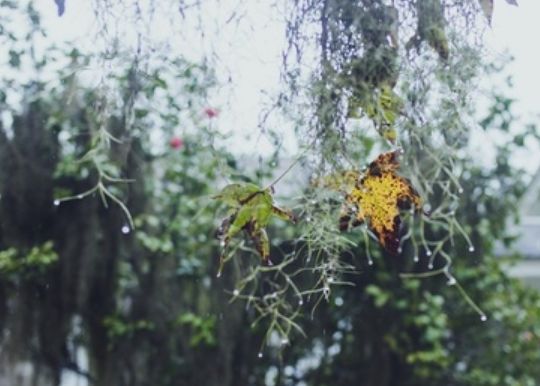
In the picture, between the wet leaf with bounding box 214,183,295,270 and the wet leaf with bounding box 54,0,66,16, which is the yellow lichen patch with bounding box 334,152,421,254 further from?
the wet leaf with bounding box 54,0,66,16

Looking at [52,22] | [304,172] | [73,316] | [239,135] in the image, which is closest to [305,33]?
[304,172]

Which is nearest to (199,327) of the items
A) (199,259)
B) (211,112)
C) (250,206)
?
(199,259)

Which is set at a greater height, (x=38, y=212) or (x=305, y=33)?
(x=38, y=212)

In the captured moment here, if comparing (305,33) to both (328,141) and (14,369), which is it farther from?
(14,369)

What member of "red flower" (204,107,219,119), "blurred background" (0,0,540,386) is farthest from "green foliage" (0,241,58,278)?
"red flower" (204,107,219,119)

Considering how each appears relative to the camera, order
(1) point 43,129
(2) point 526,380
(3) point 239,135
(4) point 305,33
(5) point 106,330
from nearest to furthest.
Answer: (4) point 305,33, (3) point 239,135, (1) point 43,129, (5) point 106,330, (2) point 526,380

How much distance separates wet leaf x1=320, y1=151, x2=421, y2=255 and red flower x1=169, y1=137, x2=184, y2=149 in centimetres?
85

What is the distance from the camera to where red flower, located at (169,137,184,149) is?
1.68 metres

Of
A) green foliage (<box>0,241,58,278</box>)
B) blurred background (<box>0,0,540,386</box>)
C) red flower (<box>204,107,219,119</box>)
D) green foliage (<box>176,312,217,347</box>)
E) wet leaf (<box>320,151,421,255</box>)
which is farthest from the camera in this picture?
green foliage (<box>176,312,217,347</box>)

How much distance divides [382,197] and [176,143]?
0.89 meters

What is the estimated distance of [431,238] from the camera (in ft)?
5.51

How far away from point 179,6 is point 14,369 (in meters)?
0.97

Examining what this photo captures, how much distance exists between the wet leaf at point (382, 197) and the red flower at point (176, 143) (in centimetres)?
85

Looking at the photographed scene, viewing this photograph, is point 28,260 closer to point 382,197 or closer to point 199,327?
point 199,327
